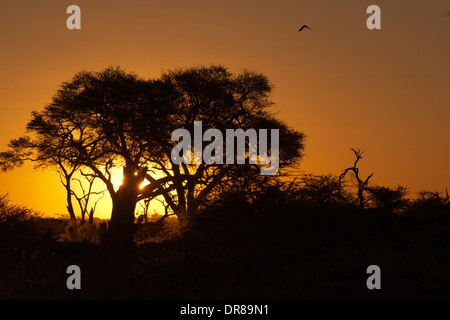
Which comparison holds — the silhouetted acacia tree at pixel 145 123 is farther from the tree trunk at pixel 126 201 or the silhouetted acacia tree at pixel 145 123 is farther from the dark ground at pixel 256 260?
the dark ground at pixel 256 260

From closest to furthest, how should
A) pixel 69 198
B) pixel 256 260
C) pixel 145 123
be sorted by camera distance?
pixel 256 260 → pixel 145 123 → pixel 69 198

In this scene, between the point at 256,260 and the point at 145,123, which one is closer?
the point at 256,260

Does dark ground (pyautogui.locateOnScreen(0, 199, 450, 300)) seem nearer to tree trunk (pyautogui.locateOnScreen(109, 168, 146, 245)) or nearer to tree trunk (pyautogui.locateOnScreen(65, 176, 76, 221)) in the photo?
tree trunk (pyautogui.locateOnScreen(109, 168, 146, 245))

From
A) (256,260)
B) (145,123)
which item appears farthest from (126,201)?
(256,260)

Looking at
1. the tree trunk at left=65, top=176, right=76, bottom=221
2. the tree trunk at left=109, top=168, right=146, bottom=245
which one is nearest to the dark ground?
the tree trunk at left=109, top=168, right=146, bottom=245

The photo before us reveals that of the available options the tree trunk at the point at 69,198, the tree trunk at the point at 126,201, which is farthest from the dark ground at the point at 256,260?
the tree trunk at the point at 69,198

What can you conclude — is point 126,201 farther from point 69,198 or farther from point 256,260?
point 256,260

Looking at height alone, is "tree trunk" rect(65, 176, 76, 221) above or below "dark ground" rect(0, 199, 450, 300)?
above

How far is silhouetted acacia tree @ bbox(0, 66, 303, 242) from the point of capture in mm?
26078

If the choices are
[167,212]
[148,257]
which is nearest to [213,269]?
[148,257]

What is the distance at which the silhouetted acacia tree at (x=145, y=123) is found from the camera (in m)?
26.1

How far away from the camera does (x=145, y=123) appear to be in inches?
1017

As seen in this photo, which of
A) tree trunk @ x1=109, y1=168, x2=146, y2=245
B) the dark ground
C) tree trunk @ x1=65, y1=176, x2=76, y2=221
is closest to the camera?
the dark ground
